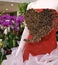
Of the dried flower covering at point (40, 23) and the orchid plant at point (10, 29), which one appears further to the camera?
the orchid plant at point (10, 29)

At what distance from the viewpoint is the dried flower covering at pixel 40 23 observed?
4.63 ft

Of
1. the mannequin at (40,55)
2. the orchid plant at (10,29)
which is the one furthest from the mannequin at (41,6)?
the orchid plant at (10,29)

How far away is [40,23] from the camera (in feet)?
4.75

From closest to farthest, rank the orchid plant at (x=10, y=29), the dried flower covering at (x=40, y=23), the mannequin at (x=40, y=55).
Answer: the mannequin at (x=40, y=55), the dried flower covering at (x=40, y=23), the orchid plant at (x=10, y=29)

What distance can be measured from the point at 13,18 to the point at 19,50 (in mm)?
521

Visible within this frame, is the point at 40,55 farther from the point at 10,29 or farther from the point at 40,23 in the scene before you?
the point at 10,29

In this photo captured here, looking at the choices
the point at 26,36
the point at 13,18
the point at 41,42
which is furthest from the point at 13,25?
the point at 41,42

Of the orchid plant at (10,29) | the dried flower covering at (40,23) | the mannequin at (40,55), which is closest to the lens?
the mannequin at (40,55)

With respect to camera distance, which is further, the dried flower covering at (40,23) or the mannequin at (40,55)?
the dried flower covering at (40,23)

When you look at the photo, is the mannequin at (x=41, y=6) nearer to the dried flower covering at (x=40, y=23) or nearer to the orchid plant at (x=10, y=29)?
the dried flower covering at (x=40, y=23)

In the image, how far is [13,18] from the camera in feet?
6.38

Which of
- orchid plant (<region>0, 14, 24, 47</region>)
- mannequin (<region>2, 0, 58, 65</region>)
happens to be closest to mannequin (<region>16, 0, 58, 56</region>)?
mannequin (<region>2, 0, 58, 65</region>)

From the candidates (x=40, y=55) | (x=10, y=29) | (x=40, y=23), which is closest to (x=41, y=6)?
(x=40, y=23)

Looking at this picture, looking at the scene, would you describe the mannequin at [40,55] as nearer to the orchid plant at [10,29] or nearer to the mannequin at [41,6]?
the mannequin at [41,6]
